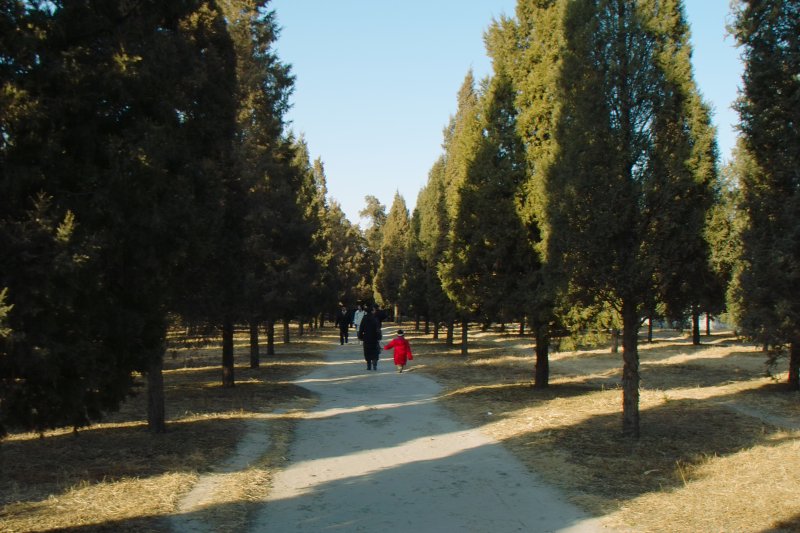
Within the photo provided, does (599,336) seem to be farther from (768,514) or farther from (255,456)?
(255,456)

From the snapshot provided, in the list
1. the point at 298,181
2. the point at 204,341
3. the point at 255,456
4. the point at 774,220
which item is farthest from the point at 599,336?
the point at 298,181

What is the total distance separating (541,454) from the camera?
30.5ft

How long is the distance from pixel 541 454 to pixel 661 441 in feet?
6.97

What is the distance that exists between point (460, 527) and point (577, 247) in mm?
5189

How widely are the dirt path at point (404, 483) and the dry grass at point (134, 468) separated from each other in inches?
18.7

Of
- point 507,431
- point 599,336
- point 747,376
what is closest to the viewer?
Result: point 507,431

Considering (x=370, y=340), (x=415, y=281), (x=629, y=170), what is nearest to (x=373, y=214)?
(x=415, y=281)

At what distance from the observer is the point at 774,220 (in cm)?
944

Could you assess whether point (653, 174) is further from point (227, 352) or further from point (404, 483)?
point (227, 352)

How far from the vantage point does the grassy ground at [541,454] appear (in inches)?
252

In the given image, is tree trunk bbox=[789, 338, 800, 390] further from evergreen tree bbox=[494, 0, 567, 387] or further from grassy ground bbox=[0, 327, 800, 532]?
evergreen tree bbox=[494, 0, 567, 387]

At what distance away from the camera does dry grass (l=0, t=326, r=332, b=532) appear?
6277mm

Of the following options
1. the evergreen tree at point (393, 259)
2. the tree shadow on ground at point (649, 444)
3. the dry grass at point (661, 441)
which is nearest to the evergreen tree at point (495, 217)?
the dry grass at point (661, 441)

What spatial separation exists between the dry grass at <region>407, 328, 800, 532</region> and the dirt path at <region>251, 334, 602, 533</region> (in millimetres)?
518
